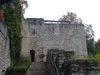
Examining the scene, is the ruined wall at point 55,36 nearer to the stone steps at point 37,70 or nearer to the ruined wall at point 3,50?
the stone steps at point 37,70

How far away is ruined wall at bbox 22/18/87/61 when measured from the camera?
25.7m

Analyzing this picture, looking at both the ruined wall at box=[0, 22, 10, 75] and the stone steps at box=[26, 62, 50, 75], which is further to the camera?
the stone steps at box=[26, 62, 50, 75]

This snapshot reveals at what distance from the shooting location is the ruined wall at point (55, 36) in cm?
2566

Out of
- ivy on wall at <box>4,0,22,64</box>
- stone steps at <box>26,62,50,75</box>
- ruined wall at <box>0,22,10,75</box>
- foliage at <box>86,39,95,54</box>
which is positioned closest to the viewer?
ruined wall at <box>0,22,10,75</box>

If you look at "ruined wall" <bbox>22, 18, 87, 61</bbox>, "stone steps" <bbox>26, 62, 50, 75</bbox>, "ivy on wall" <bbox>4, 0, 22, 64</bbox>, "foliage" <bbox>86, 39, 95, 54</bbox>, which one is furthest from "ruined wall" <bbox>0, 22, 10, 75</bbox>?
"foliage" <bbox>86, 39, 95, 54</bbox>

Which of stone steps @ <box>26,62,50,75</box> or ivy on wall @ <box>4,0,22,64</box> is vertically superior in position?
ivy on wall @ <box>4,0,22,64</box>

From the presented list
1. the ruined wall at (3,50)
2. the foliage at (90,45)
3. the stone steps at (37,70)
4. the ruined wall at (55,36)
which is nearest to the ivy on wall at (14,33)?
the ruined wall at (3,50)

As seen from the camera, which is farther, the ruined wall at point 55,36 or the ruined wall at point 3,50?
the ruined wall at point 55,36

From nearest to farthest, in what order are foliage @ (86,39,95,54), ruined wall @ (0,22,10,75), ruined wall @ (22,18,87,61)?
1. ruined wall @ (0,22,10,75)
2. ruined wall @ (22,18,87,61)
3. foliage @ (86,39,95,54)

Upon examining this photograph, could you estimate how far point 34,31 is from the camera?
25797 millimetres

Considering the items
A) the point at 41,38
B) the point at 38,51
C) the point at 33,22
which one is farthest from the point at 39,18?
the point at 38,51

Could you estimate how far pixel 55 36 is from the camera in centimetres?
2586

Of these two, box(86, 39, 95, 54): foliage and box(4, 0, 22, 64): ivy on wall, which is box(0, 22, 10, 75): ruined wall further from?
box(86, 39, 95, 54): foliage

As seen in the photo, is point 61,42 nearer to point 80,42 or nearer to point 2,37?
point 80,42
